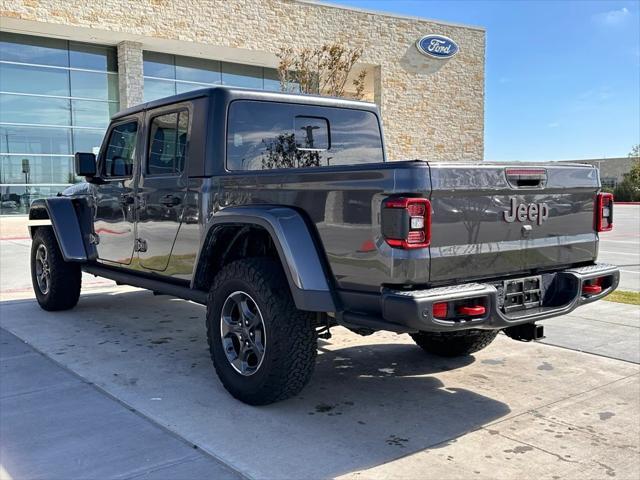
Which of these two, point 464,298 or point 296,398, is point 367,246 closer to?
point 464,298

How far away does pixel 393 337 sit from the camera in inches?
230

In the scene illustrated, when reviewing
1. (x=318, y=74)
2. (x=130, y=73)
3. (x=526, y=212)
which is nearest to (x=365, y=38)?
(x=318, y=74)

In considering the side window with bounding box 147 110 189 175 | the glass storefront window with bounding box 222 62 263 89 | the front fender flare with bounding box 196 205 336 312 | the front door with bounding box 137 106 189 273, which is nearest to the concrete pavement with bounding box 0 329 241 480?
the front fender flare with bounding box 196 205 336 312

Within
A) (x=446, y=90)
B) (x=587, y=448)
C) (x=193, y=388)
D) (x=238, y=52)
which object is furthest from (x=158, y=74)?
(x=587, y=448)

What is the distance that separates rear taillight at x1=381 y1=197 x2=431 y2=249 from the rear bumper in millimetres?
257

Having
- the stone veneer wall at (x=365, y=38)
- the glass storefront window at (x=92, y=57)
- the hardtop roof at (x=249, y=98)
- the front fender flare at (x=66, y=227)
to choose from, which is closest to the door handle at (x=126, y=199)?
the hardtop roof at (x=249, y=98)

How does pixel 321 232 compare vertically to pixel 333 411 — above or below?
above

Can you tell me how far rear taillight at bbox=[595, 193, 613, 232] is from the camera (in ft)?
13.6

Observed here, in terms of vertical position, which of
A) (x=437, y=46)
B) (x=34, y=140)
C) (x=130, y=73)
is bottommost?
(x=34, y=140)

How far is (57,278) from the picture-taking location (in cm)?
652

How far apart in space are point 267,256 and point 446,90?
28.5 metres

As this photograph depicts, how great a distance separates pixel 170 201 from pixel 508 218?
249cm

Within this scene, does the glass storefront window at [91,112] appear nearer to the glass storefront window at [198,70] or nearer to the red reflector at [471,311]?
the glass storefront window at [198,70]

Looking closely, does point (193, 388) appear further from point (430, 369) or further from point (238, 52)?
point (238, 52)
